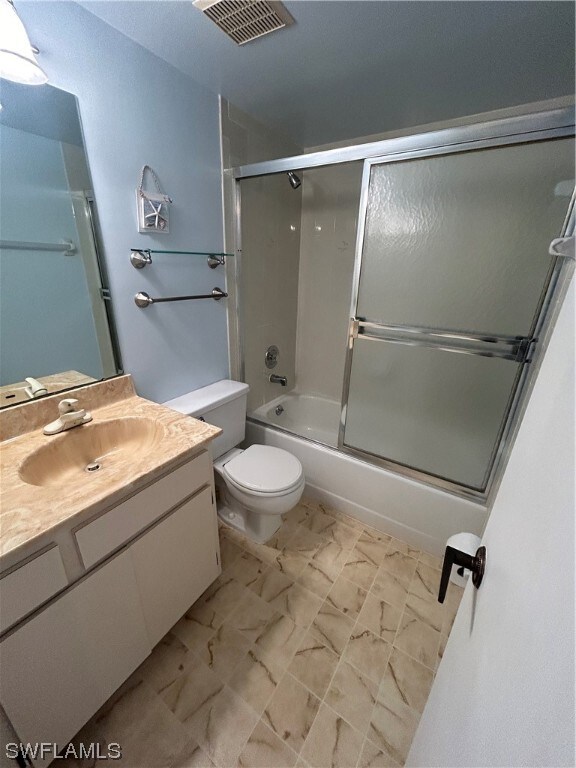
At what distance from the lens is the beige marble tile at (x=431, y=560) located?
1.56 meters

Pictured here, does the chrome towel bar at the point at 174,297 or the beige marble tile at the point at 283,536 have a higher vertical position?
the chrome towel bar at the point at 174,297

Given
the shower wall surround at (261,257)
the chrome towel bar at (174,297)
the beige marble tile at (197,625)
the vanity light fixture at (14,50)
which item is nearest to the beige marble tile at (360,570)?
the beige marble tile at (197,625)

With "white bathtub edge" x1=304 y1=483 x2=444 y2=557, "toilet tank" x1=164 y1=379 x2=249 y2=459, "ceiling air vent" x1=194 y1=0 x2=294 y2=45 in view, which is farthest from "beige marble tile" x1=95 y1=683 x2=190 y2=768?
"ceiling air vent" x1=194 y1=0 x2=294 y2=45

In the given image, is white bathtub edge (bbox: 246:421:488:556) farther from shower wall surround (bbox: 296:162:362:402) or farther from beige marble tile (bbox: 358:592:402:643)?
shower wall surround (bbox: 296:162:362:402)

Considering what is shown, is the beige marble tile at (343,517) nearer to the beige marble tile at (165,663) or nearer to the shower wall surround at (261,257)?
the shower wall surround at (261,257)

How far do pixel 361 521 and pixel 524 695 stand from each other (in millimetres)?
1628

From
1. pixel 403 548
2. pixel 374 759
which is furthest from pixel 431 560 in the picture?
pixel 374 759

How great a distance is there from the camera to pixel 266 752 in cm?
94

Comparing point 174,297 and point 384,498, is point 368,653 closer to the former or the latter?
point 384,498

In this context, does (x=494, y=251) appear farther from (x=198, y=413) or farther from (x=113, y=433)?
(x=113, y=433)

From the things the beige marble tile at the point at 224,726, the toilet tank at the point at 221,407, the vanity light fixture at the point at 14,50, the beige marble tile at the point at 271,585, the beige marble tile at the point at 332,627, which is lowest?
the beige marble tile at the point at 224,726

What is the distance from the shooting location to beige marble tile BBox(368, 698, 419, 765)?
961 mm

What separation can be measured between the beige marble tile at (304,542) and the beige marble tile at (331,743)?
62cm

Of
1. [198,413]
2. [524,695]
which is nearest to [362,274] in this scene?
[198,413]
